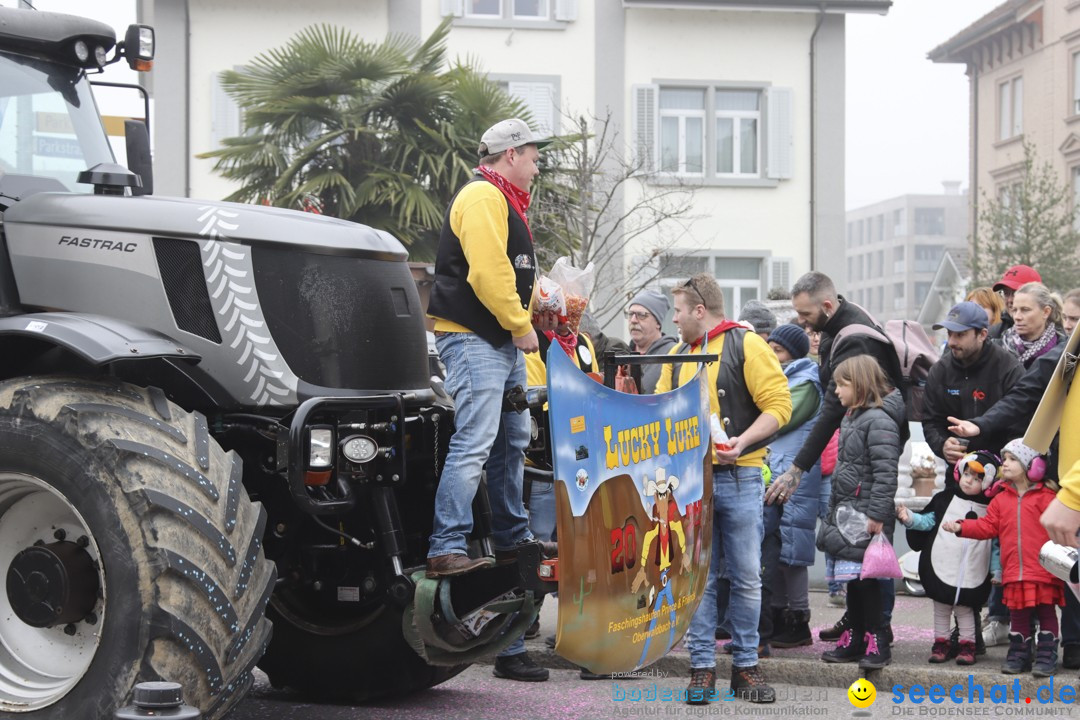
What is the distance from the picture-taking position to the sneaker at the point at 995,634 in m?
7.91

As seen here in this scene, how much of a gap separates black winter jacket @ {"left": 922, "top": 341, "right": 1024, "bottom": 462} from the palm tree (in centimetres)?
910

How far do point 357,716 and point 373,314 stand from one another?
1995 millimetres

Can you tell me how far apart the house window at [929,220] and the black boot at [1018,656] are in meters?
118

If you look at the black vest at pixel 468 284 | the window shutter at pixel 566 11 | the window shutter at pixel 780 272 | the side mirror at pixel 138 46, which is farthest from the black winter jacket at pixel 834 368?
the window shutter at pixel 566 11

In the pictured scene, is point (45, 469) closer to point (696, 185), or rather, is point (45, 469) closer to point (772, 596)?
point (772, 596)

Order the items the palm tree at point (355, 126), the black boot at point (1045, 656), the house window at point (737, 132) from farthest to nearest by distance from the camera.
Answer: the house window at point (737, 132), the palm tree at point (355, 126), the black boot at point (1045, 656)

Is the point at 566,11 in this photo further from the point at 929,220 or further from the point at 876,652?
the point at 929,220

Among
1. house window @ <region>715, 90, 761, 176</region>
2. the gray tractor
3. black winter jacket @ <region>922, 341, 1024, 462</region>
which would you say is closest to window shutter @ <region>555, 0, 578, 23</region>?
house window @ <region>715, 90, 761, 176</region>

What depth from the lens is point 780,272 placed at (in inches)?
993

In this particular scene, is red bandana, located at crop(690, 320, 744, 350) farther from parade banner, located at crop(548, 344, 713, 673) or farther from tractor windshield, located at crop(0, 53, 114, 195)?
tractor windshield, located at crop(0, 53, 114, 195)

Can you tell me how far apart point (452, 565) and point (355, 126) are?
12006mm

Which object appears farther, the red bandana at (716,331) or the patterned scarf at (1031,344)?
the patterned scarf at (1031,344)

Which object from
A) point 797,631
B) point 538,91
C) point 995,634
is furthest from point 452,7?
point 995,634

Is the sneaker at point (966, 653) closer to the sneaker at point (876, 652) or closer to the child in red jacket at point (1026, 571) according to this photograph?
the child in red jacket at point (1026, 571)
